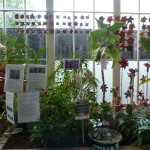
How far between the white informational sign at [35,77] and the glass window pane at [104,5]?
7.21 feet

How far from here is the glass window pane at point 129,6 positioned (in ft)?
11.8

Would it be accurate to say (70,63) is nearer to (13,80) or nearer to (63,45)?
(13,80)

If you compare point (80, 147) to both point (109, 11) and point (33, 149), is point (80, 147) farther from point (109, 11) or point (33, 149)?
point (109, 11)

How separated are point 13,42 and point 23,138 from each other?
129cm

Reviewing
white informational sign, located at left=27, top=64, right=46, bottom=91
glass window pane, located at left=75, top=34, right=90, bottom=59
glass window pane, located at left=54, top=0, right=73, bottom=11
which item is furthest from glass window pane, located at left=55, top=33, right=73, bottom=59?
white informational sign, located at left=27, top=64, right=46, bottom=91

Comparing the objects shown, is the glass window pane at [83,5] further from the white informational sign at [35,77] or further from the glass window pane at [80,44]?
the white informational sign at [35,77]

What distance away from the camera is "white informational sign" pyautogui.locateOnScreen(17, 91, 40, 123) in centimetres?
188

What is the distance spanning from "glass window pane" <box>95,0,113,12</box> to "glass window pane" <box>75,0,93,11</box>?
0.12m

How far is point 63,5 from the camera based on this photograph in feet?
11.5

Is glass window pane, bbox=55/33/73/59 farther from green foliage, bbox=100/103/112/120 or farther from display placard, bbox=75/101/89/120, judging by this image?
display placard, bbox=75/101/89/120

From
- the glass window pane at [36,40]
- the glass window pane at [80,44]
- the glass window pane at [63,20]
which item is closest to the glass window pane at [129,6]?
the glass window pane at [80,44]

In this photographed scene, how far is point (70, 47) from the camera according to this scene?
12.0ft

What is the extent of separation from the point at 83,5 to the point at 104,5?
407 millimetres

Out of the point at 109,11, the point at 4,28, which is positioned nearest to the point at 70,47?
the point at 109,11
